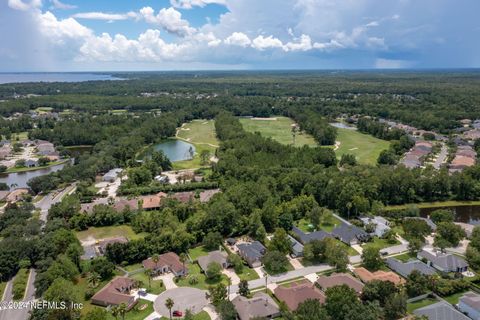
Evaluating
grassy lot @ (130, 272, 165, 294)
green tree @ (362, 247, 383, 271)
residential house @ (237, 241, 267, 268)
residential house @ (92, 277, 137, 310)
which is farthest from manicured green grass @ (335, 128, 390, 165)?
residential house @ (92, 277, 137, 310)

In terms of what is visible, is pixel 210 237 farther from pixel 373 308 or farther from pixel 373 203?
pixel 373 203

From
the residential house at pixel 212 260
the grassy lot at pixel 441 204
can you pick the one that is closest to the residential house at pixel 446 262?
the grassy lot at pixel 441 204

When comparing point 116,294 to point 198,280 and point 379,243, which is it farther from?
point 379,243

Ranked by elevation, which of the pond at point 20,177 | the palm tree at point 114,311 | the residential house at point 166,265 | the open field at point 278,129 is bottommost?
the pond at point 20,177

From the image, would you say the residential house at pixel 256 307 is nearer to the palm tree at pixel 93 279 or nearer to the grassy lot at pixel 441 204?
the palm tree at pixel 93 279

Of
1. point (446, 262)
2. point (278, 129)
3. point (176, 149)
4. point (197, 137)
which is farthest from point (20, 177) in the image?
point (446, 262)
